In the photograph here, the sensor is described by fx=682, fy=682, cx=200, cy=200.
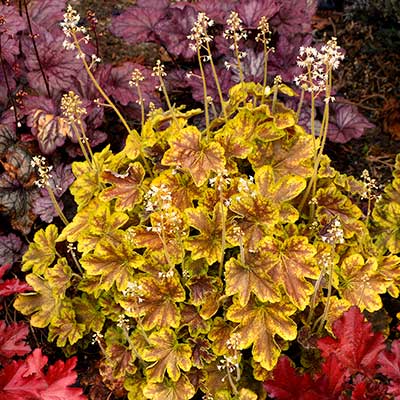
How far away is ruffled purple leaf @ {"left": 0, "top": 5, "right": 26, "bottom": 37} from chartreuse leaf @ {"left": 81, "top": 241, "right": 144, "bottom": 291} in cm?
120

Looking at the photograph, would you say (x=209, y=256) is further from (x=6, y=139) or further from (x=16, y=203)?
(x=6, y=139)

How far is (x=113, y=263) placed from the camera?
2.38 metres

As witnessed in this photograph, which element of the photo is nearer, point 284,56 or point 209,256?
point 209,256

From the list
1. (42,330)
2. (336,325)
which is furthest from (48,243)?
(336,325)

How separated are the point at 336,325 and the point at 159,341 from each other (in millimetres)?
599

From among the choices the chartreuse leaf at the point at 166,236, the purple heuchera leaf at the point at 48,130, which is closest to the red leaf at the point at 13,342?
the chartreuse leaf at the point at 166,236

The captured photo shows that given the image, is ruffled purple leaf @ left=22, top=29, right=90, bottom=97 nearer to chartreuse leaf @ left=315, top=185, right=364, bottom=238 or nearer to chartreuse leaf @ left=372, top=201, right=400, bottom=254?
chartreuse leaf @ left=315, top=185, right=364, bottom=238

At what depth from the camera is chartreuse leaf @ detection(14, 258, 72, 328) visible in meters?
2.46

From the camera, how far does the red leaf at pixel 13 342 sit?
2.20 meters

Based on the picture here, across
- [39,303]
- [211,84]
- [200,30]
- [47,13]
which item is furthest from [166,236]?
[47,13]

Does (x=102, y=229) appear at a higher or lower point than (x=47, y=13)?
lower

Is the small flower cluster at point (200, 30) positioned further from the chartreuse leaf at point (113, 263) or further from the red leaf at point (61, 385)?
the red leaf at point (61, 385)

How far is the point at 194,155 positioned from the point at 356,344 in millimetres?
814

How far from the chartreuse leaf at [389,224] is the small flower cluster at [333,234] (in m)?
0.41
